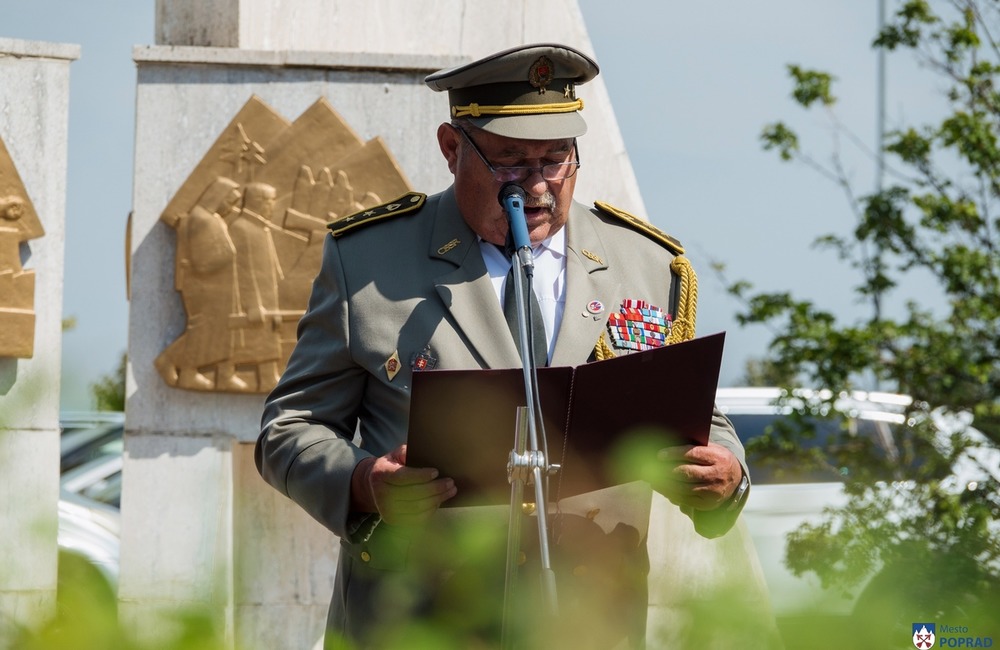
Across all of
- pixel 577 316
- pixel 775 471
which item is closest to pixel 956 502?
pixel 775 471

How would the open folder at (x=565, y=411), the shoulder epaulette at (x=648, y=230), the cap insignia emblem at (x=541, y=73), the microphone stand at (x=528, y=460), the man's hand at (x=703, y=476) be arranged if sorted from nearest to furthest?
1. the microphone stand at (x=528, y=460)
2. the open folder at (x=565, y=411)
3. the man's hand at (x=703, y=476)
4. the cap insignia emblem at (x=541, y=73)
5. the shoulder epaulette at (x=648, y=230)

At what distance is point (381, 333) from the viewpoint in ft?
7.91

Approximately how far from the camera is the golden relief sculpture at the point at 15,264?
492cm

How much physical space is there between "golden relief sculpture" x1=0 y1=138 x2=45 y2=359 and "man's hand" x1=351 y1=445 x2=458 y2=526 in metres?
3.22

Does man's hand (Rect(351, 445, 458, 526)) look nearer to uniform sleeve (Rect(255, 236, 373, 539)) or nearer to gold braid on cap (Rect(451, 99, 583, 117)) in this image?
uniform sleeve (Rect(255, 236, 373, 539))

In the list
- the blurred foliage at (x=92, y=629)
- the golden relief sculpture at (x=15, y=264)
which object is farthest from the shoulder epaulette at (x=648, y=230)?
the golden relief sculpture at (x=15, y=264)

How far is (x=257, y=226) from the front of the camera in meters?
4.92

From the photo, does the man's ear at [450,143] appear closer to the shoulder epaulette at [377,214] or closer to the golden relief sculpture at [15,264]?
the shoulder epaulette at [377,214]

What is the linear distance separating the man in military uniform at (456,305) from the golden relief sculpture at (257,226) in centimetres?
233

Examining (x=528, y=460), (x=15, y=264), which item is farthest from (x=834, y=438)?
(x=528, y=460)

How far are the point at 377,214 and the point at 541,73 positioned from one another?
0.43m

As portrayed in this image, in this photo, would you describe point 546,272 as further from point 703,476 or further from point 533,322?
point 703,476

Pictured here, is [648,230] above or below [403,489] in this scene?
above

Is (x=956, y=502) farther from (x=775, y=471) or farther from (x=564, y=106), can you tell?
(x=564, y=106)
